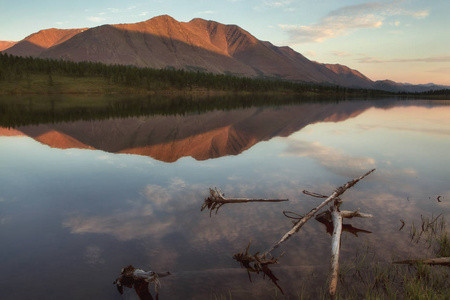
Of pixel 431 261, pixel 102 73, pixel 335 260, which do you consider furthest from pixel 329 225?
pixel 102 73

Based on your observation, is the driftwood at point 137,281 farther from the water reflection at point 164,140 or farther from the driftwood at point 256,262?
the water reflection at point 164,140

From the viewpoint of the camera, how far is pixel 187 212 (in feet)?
39.4

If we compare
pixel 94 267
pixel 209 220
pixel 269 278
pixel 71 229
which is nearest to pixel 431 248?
pixel 269 278

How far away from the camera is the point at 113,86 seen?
167 metres

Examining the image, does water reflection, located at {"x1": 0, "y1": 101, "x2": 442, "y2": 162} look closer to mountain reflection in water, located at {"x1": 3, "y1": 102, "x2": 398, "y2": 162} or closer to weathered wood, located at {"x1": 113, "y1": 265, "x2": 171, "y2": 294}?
mountain reflection in water, located at {"x1": 3, "y1": 102, "x2": 398, "y2": 162}

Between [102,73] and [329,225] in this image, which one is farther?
[102,73]

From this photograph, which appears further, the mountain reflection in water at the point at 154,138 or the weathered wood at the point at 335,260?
the mountain reflection in water at the point at 154,138

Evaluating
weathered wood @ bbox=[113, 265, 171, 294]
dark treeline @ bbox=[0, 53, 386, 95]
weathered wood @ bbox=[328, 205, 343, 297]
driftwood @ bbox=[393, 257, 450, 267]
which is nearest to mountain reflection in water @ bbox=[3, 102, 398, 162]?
weathered wood @ bbox=[113, 265, 171, 294]

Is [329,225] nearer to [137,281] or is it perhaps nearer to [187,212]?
[187,212]

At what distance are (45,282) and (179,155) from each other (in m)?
16.0

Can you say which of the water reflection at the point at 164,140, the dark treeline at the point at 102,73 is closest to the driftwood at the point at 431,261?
the water reflection at the point at 164,140

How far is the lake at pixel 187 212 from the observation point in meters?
7.71

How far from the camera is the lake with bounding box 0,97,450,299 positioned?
771 centimetres

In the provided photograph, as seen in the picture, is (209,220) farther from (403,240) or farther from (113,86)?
(113,86)
